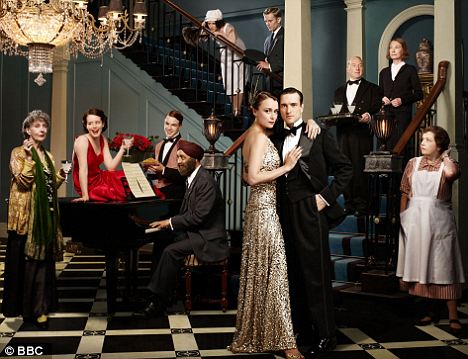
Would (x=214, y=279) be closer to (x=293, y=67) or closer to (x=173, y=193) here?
(x=173, y=193)

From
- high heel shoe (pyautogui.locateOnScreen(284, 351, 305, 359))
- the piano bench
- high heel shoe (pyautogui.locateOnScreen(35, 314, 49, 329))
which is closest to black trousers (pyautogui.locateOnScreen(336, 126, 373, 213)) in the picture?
the piano bench

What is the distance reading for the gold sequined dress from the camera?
404 cm

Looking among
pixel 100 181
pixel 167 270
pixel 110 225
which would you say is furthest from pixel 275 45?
pixel 110 225

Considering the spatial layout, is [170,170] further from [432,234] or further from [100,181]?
[432,234]

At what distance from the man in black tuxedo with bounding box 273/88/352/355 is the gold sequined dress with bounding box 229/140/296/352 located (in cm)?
11

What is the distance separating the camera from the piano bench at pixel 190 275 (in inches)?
206

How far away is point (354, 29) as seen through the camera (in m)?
9.30

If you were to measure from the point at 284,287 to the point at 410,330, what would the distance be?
1.38 meters

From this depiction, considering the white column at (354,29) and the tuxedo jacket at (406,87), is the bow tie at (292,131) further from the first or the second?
the white column at (354,29)

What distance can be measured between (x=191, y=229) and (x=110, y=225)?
655mm

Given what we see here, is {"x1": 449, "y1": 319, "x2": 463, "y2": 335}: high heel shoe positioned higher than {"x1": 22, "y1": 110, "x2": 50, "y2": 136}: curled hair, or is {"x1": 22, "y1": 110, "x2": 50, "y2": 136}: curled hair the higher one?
{"x1": 22, "y1": 110, "x2": 50, "y2": 136}: curled hair

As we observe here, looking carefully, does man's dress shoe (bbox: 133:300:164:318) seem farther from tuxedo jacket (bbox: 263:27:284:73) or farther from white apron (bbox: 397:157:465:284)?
tuxedo jacket (bbox: 263:27:284:73)

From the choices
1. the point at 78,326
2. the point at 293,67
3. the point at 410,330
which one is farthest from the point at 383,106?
the point at 78,326

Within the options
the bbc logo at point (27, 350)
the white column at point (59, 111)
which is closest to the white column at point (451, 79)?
the bbc logo at point (27, 350)
